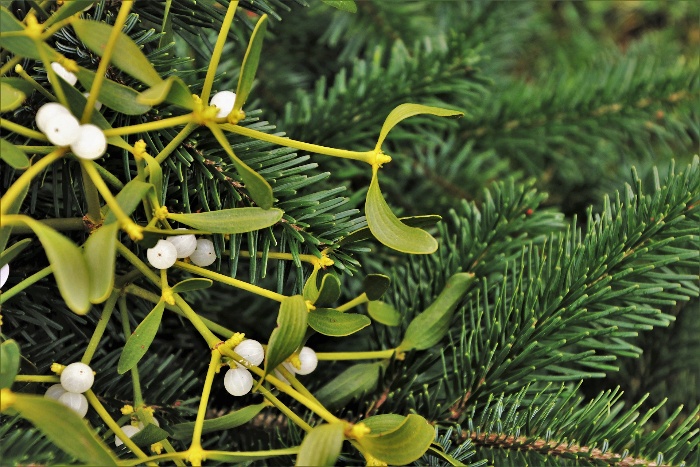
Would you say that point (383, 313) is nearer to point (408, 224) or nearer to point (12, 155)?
point (408, 224)

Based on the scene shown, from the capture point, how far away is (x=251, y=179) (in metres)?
0.28

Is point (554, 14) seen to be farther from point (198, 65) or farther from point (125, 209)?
point (125, 209)

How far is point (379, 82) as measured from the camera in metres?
0.51

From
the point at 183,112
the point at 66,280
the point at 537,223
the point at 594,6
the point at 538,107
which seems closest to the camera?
the point at 66,280

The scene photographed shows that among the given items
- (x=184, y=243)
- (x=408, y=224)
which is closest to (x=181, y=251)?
(x=184, y=243)

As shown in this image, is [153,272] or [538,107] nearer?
[153,272]

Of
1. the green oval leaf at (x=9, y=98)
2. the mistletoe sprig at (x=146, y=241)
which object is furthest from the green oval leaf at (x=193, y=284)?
the green oval leaf at (x=9, y=98)

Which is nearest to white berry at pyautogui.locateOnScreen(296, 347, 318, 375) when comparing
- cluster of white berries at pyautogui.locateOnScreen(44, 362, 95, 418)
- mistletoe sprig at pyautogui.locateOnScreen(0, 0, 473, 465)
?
mistletoe sprig at pyautogui.locateOnScreen(0, 0, 473, 465)

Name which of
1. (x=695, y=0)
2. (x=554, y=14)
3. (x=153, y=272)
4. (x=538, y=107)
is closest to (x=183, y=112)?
(x=153, y=272)

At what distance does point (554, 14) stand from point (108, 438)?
87 centimetres

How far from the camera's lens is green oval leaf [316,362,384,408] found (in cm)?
39

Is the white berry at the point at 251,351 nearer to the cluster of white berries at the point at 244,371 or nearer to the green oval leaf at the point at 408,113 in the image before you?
the cluster of white berries at the point at 244,371

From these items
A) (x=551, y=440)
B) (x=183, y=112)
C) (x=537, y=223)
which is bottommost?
(x=551, y=440)

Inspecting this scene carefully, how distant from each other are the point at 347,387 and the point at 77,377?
0.16 m
